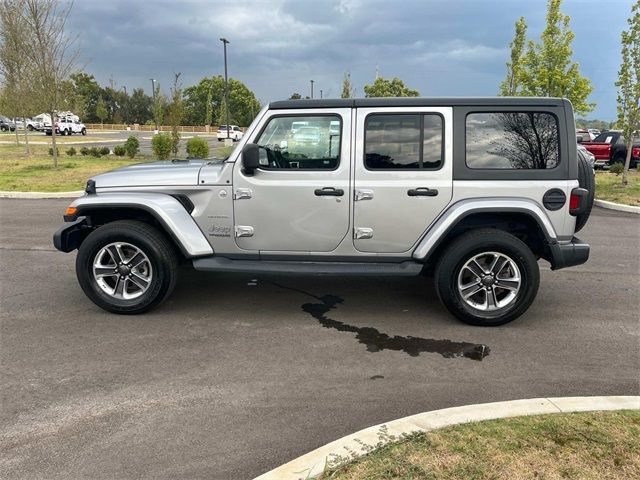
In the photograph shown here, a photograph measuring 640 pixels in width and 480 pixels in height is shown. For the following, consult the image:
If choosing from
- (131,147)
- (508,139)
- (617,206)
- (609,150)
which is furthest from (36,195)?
(609,150)

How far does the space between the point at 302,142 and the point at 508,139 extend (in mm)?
1865

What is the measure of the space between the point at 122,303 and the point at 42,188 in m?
10.1

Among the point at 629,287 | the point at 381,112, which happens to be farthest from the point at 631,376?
the point at 381,112

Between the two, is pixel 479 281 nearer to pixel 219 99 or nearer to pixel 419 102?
pixel 419 102

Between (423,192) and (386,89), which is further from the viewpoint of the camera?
(386,89)

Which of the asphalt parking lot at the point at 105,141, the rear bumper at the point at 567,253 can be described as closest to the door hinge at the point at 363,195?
the rear bumper at the point at 567,253

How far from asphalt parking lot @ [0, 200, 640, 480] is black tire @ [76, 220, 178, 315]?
0.50 feet

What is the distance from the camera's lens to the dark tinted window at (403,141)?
4594mm

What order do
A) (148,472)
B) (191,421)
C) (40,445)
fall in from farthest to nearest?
(191,421) → (40,445) → (148,472)

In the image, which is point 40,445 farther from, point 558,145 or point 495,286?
point 558,145

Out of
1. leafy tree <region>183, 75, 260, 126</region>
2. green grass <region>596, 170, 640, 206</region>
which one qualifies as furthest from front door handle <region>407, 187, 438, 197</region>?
leafy tree <region>183, 75, 260, 126</region>

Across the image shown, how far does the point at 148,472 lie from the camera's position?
2.67 meters

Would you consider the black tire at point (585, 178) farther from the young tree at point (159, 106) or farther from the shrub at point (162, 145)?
the young tree at point (159, 106)

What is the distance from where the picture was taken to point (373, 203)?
4.61m
